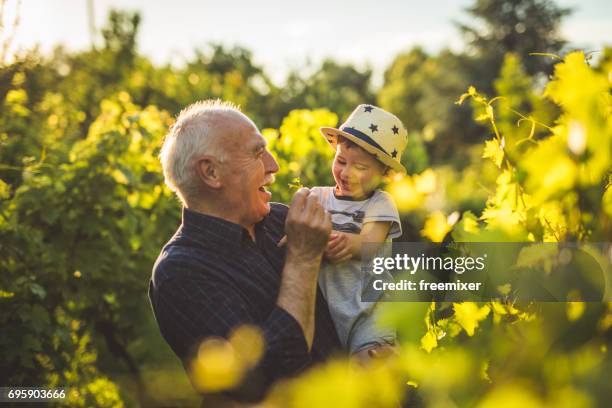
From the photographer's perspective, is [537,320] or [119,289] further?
[119,289]

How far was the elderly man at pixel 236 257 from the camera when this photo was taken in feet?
5.96

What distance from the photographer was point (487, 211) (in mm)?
1447

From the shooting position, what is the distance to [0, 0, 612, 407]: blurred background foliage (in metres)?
0.74

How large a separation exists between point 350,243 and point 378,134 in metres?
0.48

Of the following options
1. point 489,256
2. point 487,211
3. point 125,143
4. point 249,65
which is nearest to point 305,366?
point 487,211

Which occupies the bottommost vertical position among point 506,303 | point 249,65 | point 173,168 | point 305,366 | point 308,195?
point 305,366

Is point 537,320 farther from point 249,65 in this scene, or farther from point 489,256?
point 249,65

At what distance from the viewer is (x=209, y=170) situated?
2.20m

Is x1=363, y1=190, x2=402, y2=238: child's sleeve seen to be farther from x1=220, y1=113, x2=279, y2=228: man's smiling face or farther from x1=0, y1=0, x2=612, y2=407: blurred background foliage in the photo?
x1=220, y1=113, x2=279, y2=228: man's smiling face

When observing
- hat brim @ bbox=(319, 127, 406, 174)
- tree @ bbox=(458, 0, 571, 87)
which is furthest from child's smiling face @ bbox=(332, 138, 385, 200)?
tree @ bbox=(458, 0, 571, 87)

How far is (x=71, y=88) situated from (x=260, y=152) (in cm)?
1174

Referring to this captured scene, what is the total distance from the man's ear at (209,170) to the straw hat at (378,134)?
0.54 m

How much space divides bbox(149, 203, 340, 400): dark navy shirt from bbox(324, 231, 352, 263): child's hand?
17 centimetres

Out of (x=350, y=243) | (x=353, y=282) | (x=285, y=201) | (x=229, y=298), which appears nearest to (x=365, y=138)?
(x=350, y=243)
